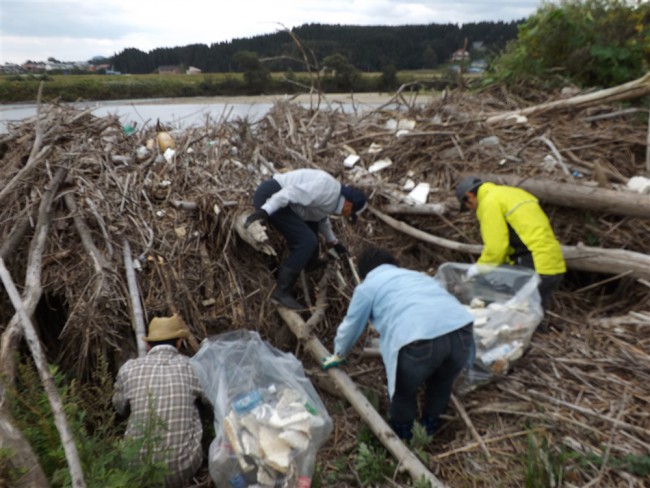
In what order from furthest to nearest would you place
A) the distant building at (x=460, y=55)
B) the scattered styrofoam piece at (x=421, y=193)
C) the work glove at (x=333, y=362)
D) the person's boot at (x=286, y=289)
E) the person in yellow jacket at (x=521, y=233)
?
the distant building at (x=460, y=55)
the scattered styrofoam piece at (x=421, y=193)
the person's boot at (x=286, y=289)
the person in yellow jacket at (x=521, y=233)
the work glove at (x=333, y=362)

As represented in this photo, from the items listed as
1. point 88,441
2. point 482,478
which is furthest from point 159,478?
point 482,478

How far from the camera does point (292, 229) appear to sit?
4.55 m

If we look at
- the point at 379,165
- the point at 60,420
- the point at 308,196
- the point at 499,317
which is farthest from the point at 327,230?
the point at 60,420

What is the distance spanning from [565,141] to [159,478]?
18.1ft

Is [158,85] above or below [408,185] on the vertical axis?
above

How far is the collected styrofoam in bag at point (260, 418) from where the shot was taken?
2.92 metres

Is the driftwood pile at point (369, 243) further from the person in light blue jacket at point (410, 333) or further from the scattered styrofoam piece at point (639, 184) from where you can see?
the person in light blue jacket at point (410, 333)

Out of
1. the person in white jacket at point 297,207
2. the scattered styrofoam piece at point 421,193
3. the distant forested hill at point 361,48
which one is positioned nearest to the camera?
the person in white jacket at point 297,207

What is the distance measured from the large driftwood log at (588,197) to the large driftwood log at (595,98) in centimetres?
173

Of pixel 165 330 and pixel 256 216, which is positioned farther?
pixel 256 216

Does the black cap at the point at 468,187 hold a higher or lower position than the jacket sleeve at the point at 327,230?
higher

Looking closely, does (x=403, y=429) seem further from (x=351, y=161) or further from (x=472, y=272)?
(x=351, y=161)

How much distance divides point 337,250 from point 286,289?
0.74 metres

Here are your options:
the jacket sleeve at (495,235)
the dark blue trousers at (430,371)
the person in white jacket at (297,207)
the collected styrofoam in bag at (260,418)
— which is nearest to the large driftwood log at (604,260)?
the jacket sleeve at (495,235)
